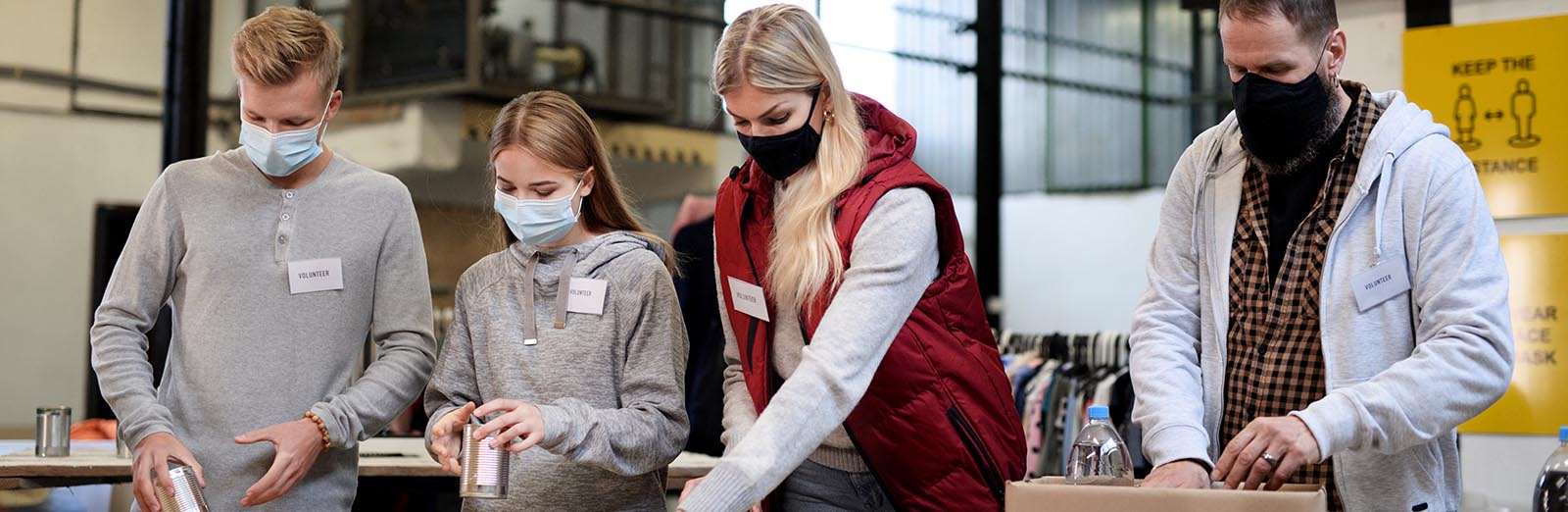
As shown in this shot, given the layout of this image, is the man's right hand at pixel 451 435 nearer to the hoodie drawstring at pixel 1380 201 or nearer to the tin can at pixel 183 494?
the tin can at pixel 183 494

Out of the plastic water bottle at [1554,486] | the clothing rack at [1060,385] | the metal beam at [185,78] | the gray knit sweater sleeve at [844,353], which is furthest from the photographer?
the metal beam at [185,78]

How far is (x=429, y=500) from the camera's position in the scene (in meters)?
3.92

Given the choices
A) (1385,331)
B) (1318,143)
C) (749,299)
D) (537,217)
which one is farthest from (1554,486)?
(537,217)

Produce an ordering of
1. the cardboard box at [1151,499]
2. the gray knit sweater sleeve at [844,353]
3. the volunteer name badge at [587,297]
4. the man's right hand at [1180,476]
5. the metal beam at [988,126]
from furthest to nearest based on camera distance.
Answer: the metal beam at [988,126]
the volunteer name badge at [587,297]
the man's right hand at [1180,476]
the gray knit sweater sleeve at [844,353]
the cardboard box at [1151,499]

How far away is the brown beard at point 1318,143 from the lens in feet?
6.02

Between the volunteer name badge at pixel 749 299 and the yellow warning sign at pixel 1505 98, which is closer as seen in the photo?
the volunteer name badge at pixel 749 299

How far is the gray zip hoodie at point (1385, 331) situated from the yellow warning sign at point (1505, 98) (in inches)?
83.8

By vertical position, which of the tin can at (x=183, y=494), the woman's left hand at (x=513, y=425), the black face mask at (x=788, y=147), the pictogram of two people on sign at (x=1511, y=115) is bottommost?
the tin can at (x=183, y=494)

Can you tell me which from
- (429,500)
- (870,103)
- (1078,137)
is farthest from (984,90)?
(870,103)

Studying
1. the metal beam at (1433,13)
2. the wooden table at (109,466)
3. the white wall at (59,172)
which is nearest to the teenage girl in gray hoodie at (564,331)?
the wooden table at (109,466)

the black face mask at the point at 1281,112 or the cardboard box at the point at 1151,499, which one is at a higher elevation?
the black face mask at the point at 1281,112

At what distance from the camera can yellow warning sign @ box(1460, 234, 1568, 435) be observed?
367 cm

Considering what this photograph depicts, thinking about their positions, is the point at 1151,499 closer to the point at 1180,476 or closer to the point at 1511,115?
the point at 1180,476

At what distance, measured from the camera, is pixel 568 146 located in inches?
85.7
